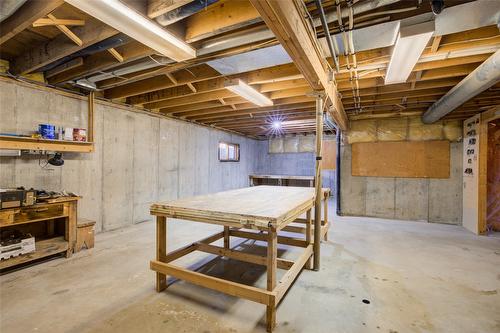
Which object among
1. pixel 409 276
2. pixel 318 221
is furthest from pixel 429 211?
pixel 318 221

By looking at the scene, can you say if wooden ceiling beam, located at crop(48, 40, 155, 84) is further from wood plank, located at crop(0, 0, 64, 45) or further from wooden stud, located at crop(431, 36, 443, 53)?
wooden stud, located at crop(431, 36, 443, 53)

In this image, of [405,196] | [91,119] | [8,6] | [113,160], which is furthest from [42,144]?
[405,196]

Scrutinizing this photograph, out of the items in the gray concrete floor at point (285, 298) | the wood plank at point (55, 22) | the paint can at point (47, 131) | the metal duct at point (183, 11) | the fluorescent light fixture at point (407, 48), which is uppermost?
the wood plank at point (55, 22)

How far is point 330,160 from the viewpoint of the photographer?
8.55m

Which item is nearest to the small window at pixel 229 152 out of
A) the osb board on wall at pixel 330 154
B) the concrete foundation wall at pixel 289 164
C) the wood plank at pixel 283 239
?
the concrete foundation wall at pixel 289 164

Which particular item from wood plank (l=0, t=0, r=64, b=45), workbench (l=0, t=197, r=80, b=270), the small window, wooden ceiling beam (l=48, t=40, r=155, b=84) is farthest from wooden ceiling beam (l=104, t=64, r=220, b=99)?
the small window

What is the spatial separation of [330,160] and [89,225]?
7.54m

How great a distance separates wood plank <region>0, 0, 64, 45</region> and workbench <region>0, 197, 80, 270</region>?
184 cm

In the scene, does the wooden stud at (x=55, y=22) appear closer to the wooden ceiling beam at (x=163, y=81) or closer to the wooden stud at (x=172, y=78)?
the wooden stud at (x=172, y=78)

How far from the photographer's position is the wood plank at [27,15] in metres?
1.79

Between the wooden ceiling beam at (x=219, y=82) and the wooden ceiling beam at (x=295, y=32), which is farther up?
the wooden ceiling beam at (x=219, y=82)

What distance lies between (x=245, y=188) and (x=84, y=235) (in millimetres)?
2414

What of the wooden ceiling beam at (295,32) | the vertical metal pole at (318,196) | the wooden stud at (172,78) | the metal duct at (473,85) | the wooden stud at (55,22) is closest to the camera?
the wooden ceiling beam at (295,32)

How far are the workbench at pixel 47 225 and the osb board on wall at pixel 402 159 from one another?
232 inches
